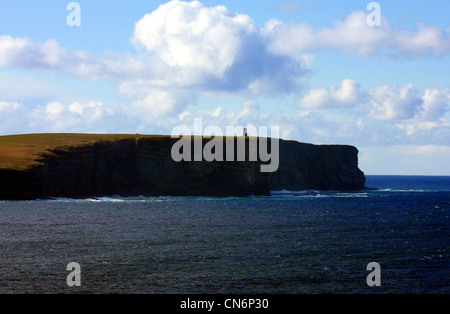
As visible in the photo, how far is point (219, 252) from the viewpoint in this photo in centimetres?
4894

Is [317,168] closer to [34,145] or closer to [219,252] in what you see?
[34,145]

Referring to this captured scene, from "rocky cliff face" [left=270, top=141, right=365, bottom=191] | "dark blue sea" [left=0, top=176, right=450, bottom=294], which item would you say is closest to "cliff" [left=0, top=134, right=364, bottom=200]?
"rocky cliff face" [left=270, top=141, right=365, bottom=191]

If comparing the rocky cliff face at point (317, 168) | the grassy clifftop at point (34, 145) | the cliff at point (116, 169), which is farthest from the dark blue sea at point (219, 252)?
the rocky cliff face at point (317, 168)

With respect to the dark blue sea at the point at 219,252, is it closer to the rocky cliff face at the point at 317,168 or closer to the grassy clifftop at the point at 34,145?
the grassy clifftop at the point at 34,145

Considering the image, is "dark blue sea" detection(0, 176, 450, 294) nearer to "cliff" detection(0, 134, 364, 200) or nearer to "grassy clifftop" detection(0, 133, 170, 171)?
"grassy clifftop" detection(0, 133, 170, 171)

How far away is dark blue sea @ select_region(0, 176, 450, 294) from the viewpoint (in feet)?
121

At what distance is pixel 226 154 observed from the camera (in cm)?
14300

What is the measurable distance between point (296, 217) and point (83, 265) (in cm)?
4664

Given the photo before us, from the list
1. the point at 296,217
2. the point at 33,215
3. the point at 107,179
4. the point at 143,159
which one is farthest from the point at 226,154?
the point at 33,215

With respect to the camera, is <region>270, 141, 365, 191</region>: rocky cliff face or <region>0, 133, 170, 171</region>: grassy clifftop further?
<region>270, 141, 365, 191</region>: rocky cliff face

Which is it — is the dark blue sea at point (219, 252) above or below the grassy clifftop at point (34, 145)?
below

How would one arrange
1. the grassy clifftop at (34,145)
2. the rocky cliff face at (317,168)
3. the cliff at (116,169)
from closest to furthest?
the grassy clifftop at (34,145) < the cliff at (116,169) < the rocky cliff face at (317,168)

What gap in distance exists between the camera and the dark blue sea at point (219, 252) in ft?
121
